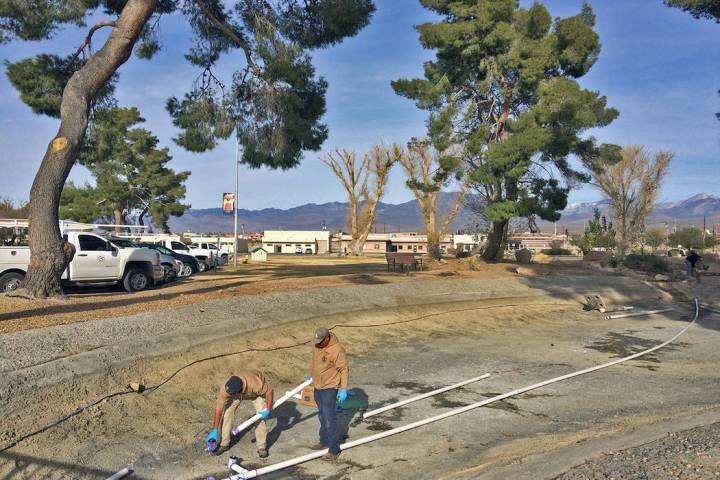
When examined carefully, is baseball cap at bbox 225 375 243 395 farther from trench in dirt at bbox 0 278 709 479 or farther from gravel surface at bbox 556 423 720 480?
gravel surface at bbox 556 423 720 480

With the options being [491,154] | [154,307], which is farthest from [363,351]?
[491,154]

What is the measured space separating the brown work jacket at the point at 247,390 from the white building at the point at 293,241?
88451 mm

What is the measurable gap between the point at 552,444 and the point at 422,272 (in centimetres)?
1983

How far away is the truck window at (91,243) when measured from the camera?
17062mm

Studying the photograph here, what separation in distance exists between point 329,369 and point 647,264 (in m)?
31.0

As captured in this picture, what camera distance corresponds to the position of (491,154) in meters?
27.8

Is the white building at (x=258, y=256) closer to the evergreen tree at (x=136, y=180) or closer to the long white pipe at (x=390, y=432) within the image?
the evergreen tree at (x=136, y=180)

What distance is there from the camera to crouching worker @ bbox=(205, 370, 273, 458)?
21.1 feet

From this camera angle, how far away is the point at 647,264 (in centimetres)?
3272

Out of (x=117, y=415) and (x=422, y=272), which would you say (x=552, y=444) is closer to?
(x=117, y=415)

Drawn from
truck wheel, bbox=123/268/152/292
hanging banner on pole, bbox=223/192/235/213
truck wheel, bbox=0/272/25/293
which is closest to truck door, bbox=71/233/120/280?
truck wheel, bbox=123/268/152/292

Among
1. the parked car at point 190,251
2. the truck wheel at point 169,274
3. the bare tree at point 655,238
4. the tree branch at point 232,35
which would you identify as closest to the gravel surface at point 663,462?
the tree branch at point 232,35

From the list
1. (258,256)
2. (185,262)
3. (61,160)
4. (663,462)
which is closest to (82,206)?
(258,256)

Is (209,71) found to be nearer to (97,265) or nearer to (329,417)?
(97,265)
